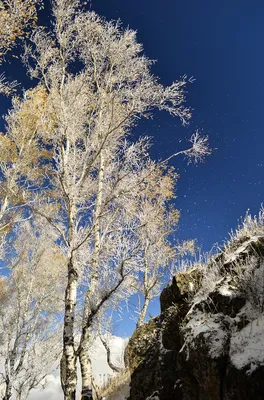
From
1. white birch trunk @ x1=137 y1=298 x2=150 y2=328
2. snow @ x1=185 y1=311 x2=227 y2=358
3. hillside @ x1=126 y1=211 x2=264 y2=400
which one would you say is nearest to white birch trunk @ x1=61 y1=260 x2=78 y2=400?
hillside @ x1=126 y1=211 x2=264 y2=400

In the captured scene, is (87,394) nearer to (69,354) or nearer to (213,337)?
(69,354)

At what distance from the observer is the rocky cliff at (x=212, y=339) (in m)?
2.79

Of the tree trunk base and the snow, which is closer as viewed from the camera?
the snow

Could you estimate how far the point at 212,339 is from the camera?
3.29m

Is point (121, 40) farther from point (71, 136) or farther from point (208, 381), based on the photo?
point (208, 381)

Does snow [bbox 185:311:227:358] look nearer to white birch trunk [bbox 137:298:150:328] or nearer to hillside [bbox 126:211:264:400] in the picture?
hillside [bbox 126:211:264:400]

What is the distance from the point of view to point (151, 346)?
17.9 feet

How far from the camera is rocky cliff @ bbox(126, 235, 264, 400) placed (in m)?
2.79

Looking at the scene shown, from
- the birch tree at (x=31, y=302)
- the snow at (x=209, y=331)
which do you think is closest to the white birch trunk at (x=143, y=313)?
the birch tree at (x=31, y=302)

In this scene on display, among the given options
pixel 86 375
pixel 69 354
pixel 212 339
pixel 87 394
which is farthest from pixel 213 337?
pixel 86 375

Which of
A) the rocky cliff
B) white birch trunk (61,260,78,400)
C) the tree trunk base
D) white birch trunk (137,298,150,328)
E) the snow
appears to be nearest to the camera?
the rocky cliff

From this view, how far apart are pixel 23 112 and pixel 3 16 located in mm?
3996

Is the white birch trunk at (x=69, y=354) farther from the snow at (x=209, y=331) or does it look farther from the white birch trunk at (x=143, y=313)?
the white birch trunk at (x=143, y=313)

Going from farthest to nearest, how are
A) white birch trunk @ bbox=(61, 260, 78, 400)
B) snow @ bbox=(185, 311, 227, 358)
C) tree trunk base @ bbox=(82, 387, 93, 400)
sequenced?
tree trunk base @ bbox=(82, 387, 93, 400), white birch trunk @ bbox=(61, 260, 78, 400), snow @ bbox=(185, 311, 227, 358)
